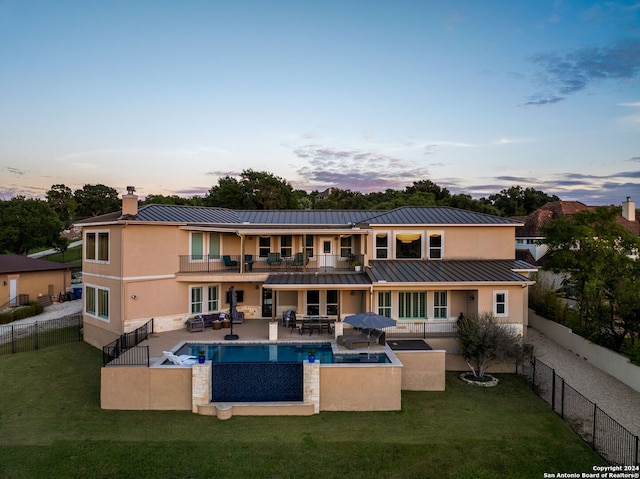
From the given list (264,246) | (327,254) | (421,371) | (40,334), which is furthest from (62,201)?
(421,371)

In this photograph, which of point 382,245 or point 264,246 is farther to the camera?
point 264,246

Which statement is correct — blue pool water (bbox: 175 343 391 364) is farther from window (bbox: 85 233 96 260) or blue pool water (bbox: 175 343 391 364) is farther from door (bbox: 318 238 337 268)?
window (bbox: 85 233 96 260)

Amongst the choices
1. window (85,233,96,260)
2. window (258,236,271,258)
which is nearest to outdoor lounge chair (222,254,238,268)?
window (258,236,271,258)

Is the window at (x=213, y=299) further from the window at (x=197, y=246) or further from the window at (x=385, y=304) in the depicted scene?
the window at (x=385, y=304)

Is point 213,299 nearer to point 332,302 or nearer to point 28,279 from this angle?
point 332,302

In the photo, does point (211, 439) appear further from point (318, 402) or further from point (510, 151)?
point (510, 151)

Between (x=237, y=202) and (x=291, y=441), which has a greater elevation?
(x=237, y=202)
